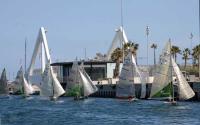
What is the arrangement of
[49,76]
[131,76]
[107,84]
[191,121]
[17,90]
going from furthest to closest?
[17,90], [107,84], [49,76], [131,76], [191,121]

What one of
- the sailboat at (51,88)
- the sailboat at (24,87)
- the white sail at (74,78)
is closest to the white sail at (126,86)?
the white sail at (74,78)

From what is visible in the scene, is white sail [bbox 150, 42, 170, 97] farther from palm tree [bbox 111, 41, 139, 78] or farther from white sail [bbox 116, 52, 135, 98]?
palm tree [bbox 111, 41, 139, 78]

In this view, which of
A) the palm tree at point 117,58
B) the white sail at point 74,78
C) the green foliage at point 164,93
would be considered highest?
the palm tree at point 117,58

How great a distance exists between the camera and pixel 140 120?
61.4 meters

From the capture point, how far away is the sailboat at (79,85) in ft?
340

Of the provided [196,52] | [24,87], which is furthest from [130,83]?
[196,52]

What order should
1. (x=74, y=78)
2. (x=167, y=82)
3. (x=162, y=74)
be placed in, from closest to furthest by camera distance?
(x=167, y=82), (x=162, y=74), (x=74, y=78)

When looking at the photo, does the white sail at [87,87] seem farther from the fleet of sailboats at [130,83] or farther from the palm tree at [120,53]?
the palm tree at [120,53]

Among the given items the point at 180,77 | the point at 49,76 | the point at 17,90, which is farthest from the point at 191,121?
the point at 17,90

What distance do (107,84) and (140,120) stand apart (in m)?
75.9

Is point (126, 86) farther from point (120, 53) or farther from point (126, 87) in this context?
point (120, 53)

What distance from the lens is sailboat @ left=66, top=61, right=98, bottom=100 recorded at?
4080 inches

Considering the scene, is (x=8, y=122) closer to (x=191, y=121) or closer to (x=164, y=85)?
(x=191, y=121)

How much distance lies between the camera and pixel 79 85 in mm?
104188
